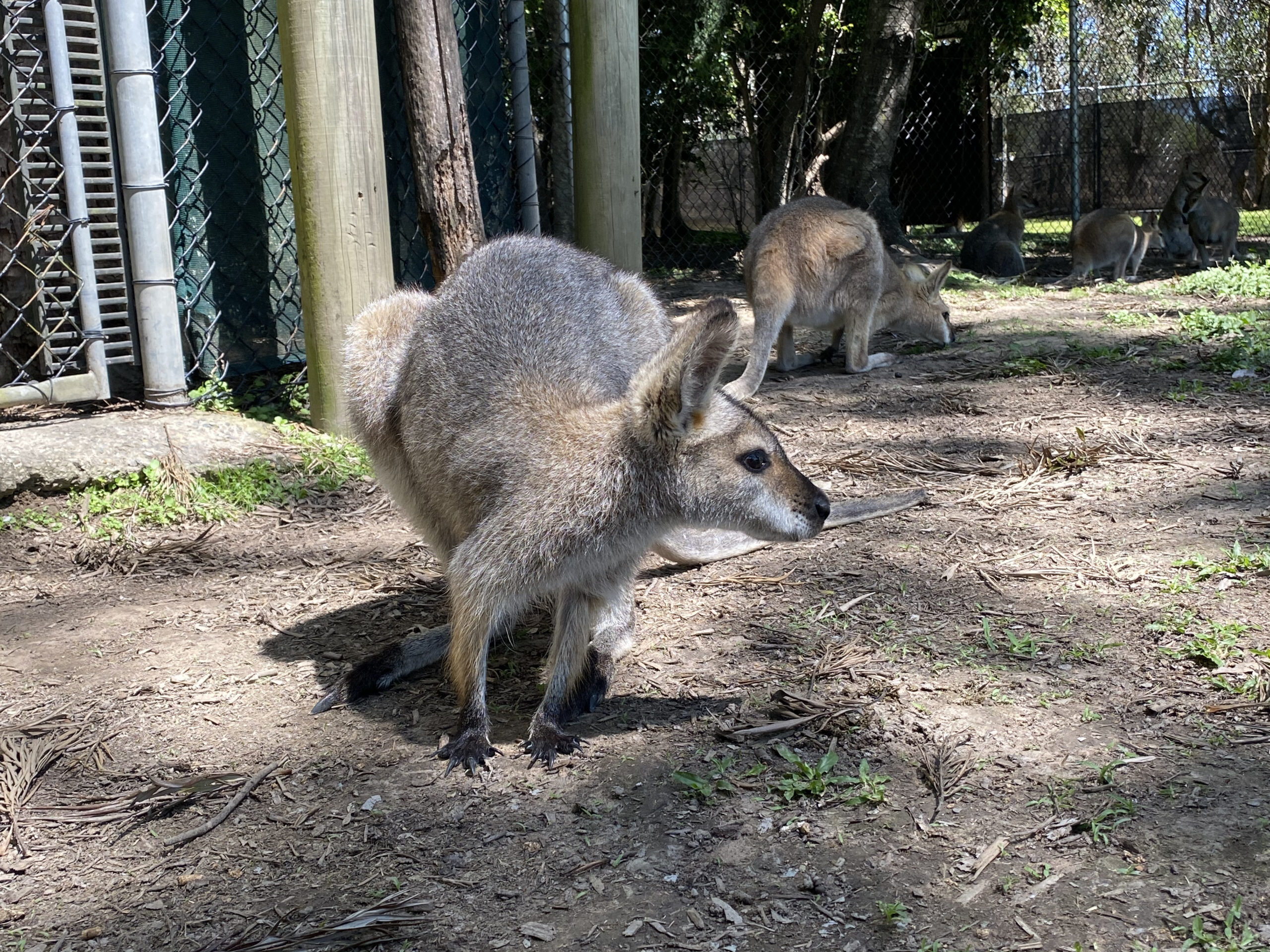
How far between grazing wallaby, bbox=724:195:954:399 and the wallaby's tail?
2.73m

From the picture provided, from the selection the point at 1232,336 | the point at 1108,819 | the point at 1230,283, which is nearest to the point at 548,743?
the point at 1108,819

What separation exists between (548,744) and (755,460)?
805 mm

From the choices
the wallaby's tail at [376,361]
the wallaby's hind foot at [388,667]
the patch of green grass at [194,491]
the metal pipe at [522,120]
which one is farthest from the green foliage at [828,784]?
the metal pipe at [522,120]

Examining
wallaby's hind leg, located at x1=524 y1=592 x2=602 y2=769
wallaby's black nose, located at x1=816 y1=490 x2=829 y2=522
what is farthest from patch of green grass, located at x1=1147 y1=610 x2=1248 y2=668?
wallaby's hind leg, located at x1=524 y1=592 x2=602 y2=769

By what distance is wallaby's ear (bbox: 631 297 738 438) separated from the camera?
7.76 ft

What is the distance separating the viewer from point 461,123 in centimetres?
438

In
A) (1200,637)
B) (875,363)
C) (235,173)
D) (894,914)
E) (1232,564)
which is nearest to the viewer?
(894,914)

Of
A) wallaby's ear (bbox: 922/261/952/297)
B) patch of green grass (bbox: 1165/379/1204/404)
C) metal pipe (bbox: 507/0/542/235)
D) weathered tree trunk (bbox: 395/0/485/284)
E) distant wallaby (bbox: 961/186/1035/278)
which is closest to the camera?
weathered tree trunk (bbox: 395/0/485/284)

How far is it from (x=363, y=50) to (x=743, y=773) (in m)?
3.19

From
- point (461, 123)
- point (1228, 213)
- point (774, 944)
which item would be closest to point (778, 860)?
point (774, 944)

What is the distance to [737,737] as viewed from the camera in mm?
2518

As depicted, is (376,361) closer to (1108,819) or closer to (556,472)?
(556,472)

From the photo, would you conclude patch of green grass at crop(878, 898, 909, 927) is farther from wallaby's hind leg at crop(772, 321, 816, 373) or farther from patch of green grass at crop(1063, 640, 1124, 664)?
wallaby's hind leg at crop(772, 321, 816, 373)

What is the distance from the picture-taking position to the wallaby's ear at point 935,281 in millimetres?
6898
